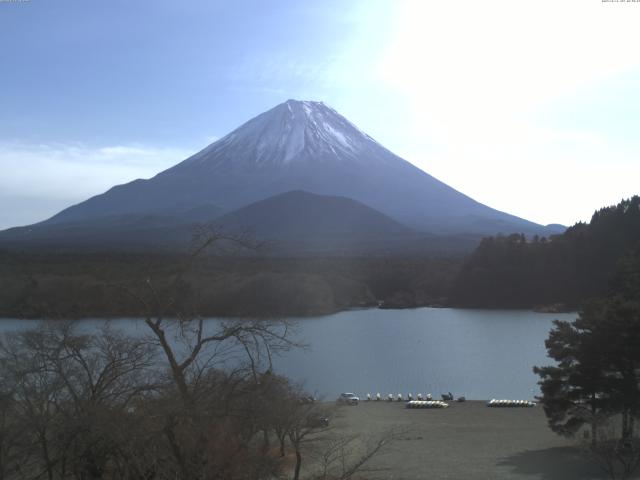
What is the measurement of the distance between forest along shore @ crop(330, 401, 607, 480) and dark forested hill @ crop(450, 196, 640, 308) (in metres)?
22.8

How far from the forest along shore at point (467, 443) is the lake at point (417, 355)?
120 centimetres

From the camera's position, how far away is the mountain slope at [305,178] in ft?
206

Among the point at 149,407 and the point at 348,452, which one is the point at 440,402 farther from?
the point at 149,407

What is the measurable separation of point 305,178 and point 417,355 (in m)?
46.2

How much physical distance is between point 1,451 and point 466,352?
637 inches

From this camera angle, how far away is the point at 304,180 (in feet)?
210

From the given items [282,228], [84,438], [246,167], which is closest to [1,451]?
[84,438]

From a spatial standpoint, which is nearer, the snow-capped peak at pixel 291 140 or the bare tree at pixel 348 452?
the bare tree at pixel 348 452

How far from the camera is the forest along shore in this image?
804cm

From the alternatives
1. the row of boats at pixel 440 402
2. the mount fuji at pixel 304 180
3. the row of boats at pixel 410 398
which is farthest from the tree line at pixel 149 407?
the mount fuji at pixel 304 180

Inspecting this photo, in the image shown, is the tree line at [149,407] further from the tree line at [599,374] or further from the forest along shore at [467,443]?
the tree line at [599,374]

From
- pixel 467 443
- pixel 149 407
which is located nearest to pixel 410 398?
pixel 467 443

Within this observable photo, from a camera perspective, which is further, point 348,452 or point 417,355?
point 417,355

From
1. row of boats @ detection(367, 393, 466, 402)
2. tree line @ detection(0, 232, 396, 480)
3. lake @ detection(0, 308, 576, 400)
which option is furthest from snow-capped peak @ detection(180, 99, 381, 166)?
tree line @ detection(0, 232, 396, 480)
